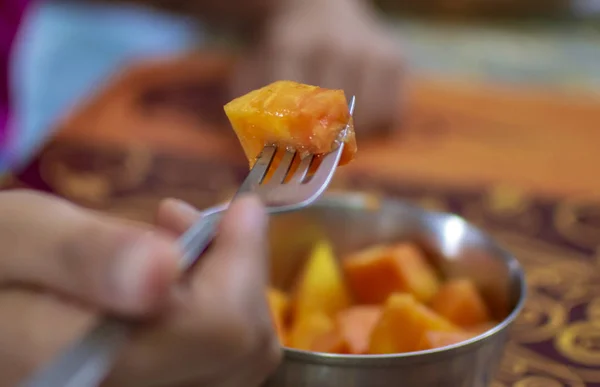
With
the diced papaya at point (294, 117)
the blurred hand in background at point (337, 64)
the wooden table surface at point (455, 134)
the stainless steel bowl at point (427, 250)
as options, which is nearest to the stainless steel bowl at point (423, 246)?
the stainless steel bowl at point (427, 250)

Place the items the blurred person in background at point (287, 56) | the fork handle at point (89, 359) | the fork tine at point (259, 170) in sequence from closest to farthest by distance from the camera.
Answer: the fork handle at point (89, 359)
the fork tine at point (259, 170)
the blurred person in background at point (287, 56)

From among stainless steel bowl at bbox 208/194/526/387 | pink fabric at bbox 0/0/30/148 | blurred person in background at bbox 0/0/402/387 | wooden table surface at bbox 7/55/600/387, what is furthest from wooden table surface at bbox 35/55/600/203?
blurred person in background at bbox 0/0/402/387

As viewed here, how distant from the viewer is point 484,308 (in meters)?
0.48

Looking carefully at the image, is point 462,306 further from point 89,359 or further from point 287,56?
point 287,56

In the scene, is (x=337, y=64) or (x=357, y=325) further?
(x=337, y=64)

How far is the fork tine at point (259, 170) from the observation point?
0.34 meters

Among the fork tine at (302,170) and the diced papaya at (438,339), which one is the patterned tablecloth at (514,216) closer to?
the diced papaya at (438,339)

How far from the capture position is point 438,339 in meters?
0.39

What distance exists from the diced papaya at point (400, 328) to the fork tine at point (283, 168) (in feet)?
0.35

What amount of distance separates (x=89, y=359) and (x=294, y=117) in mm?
179

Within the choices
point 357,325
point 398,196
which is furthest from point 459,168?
point 357,325

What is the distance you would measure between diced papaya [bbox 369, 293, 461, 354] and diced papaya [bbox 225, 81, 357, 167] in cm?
10

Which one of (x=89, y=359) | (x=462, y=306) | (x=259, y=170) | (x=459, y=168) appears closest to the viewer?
(x=89, y=359)

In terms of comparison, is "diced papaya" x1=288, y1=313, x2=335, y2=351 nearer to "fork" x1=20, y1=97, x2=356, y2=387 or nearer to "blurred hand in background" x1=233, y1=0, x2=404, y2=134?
"fork" x1=20, y1=97, x2=356, y2=387
